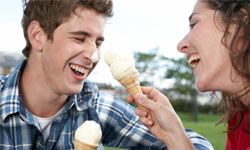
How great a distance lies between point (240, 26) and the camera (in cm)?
198

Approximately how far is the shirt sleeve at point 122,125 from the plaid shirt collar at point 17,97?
7 cm

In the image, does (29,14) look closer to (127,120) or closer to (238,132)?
(127,120)

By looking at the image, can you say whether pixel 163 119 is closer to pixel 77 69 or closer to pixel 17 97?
pixel 77 69

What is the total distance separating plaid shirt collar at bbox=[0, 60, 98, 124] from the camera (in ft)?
8.25

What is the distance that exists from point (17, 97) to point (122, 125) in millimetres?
574

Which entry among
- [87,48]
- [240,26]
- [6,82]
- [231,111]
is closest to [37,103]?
[6,82]

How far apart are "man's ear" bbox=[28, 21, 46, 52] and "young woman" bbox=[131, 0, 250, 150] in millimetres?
799

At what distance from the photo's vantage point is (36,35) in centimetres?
279

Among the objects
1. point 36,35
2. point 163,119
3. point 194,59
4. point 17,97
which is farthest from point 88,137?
point 36,35

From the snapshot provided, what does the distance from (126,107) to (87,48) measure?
0.40 meters

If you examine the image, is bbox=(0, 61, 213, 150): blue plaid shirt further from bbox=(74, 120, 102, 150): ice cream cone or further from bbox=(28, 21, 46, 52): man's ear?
bbox=(74, 120, 102, 150): ice cream cone

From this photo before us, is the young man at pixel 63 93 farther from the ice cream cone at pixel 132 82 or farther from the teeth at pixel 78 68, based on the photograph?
the ice cream cone at pixel 132 82

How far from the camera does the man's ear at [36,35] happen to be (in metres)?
2.73

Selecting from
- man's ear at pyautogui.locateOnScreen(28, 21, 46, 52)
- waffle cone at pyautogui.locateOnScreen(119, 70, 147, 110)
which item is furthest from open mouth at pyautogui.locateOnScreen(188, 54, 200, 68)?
man's ear at pyautogui.locateOnScreen(28, 21, 46, 52)
